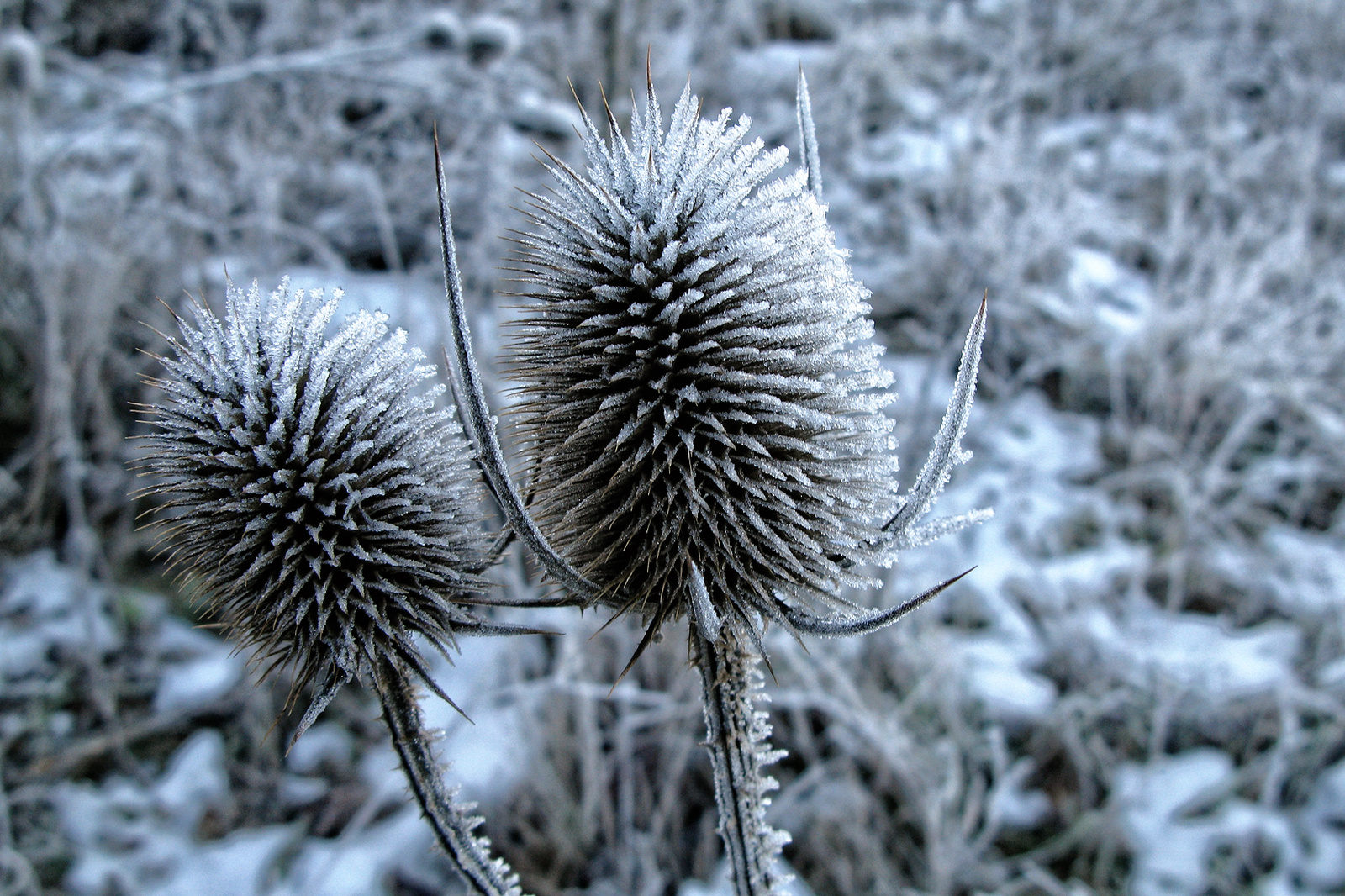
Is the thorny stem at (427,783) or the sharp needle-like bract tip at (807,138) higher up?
the sharp needle-like bract tip at (807,138)

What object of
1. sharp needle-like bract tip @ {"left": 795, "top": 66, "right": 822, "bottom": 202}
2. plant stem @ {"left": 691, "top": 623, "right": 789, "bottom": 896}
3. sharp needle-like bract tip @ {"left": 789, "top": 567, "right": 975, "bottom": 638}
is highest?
sharp needle-like bract tip @ {"left": 795, "top": 66, "right": 822, "bottom": 202}

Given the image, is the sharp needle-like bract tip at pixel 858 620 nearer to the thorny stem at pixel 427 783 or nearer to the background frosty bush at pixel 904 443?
the thorny stem at pixel 427 783

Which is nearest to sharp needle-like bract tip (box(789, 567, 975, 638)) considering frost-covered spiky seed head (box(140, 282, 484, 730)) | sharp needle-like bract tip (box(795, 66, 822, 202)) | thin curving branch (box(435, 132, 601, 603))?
thin curving branch (box(435, 132, 601, 603))

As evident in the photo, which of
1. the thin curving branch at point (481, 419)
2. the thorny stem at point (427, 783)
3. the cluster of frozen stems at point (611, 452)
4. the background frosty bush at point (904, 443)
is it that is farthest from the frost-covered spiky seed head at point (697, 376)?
the background frosty bush at point (904, 443)

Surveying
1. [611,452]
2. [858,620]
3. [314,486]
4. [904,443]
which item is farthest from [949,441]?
[904,443]

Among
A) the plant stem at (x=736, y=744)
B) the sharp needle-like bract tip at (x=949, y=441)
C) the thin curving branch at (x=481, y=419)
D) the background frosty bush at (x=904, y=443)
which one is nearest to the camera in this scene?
the thin curving branch at (x=481, y=419)

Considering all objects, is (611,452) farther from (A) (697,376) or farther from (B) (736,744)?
(B) (736,744)

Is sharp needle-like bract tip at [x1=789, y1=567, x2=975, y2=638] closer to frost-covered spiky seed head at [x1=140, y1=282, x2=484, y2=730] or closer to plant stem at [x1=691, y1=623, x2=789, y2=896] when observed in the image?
plant stem at [x1=691, y1=623, x2=789, y2=896]

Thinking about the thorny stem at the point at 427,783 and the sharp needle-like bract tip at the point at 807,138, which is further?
the sharp needle-like bract tip at the point at 807,138
